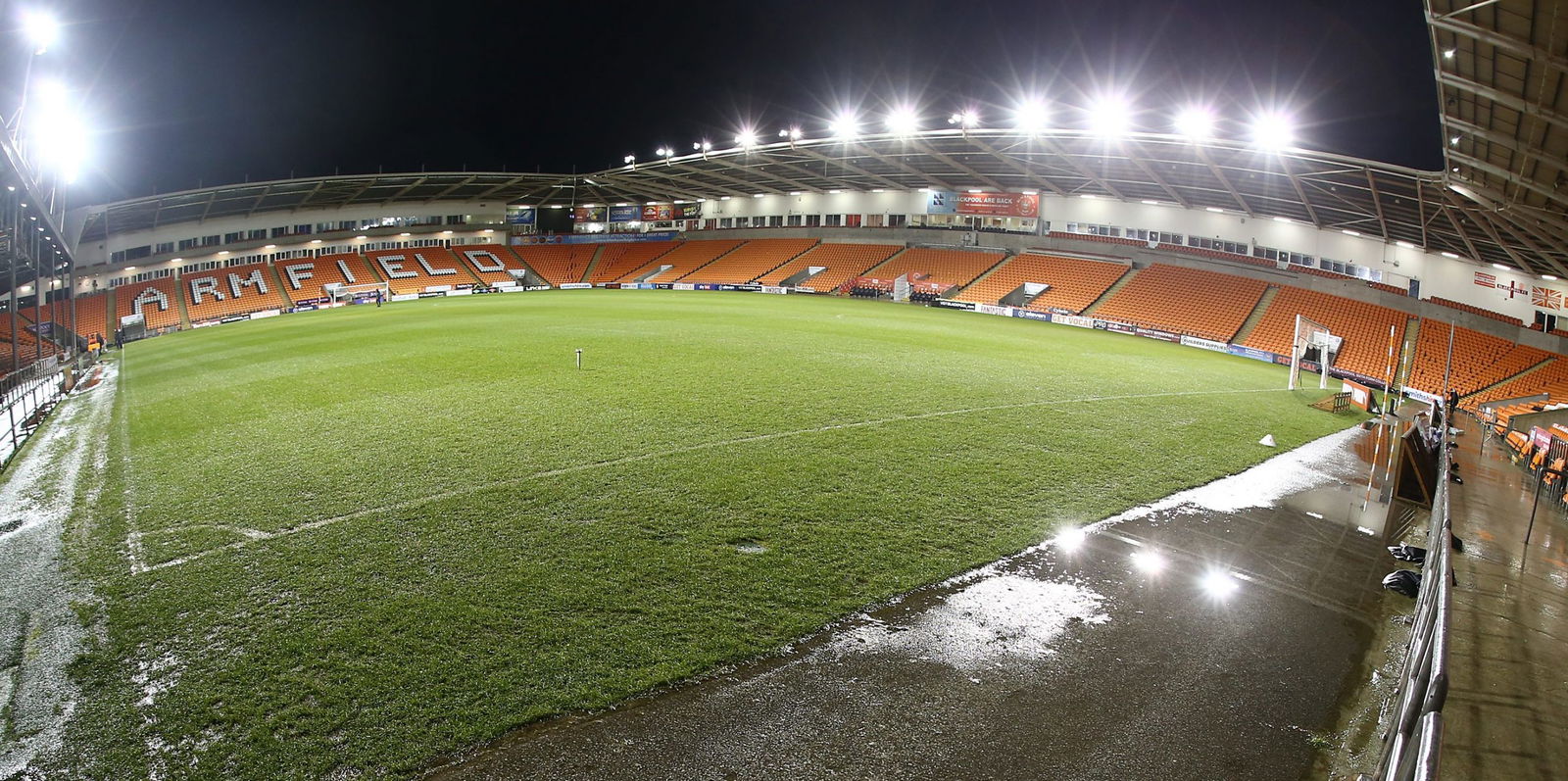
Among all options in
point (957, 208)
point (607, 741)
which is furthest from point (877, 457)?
point (957, 208)

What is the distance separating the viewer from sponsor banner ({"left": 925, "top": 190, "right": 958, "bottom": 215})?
49469 mm

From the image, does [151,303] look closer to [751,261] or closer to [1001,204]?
Result: [751,261]

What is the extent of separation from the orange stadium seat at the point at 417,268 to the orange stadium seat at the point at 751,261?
18.5 meters

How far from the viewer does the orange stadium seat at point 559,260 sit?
62.4 metres

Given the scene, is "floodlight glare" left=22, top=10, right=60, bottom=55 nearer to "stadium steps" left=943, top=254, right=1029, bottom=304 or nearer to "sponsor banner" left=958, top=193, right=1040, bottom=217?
"stadium steps" left=943, top=254, right=1029, bottom=304

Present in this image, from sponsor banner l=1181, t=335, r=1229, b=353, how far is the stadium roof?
1211 centimetres

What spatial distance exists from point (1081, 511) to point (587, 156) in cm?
6859

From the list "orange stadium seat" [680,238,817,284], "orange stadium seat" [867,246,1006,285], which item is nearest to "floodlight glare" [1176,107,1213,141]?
"orange stadium seat" [867,246,1006,285]

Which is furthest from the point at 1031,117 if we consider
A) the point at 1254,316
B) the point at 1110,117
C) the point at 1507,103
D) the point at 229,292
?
the point at 229,292

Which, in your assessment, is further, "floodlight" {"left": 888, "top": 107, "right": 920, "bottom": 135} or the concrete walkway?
"floodlight" {"left": 888, "top": 107, "right": 920, "bottom": 135}

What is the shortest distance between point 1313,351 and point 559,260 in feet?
182

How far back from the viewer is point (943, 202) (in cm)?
4969

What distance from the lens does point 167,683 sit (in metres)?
6.30

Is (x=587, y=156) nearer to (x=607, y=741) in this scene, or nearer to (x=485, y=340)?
(x=485, y=340)
